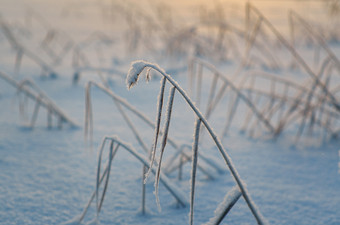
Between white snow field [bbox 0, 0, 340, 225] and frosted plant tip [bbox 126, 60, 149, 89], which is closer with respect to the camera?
frosted plant tip [bbox 126, 60, 149, 89]

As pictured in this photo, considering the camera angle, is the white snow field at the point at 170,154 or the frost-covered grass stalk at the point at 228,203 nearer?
the frost-covered grass stalk at the point at 228,203

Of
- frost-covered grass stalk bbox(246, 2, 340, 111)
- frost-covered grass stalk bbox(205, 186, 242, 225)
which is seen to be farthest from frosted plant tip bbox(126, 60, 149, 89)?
frost-covered grass stalk bbox(246, 2, 340, 111)

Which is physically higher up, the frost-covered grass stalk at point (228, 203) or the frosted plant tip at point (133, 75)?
the frosted plant tip at point (133, 75)

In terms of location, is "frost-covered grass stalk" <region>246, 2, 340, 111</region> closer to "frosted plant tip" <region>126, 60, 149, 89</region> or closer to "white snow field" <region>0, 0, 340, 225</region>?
"white snow field" <region>0, 0, 340, 225</region>

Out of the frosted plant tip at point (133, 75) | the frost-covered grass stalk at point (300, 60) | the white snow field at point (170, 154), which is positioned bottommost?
the white snow field at point (170, 154)

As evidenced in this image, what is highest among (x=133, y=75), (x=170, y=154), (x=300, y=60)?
(x=300, y=60)

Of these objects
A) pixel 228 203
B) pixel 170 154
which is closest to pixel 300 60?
pixel 170 154

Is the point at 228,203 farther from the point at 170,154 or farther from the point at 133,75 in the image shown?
the point at 170,154

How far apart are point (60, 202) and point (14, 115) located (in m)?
0.75

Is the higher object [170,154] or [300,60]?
[300,60]

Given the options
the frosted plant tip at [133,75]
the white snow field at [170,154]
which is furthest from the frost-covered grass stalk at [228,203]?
the frosted plant tip at [133,75]

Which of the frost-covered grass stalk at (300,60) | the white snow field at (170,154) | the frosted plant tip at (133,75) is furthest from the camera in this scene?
the frost-covered grass stalk at (300,60)

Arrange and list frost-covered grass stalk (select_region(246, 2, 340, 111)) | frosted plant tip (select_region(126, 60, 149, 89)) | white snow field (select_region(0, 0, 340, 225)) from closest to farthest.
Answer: frosted plant tip (select_region(126, 60, 149, 89)) < white snow field (select_region(0, 0, 340, 225)) < frost-covered grass stalk (select_region(246, 2, 340, 111))

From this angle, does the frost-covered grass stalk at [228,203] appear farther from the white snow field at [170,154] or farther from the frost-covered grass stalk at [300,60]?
the frost-covered grass stalk at [300,60]
